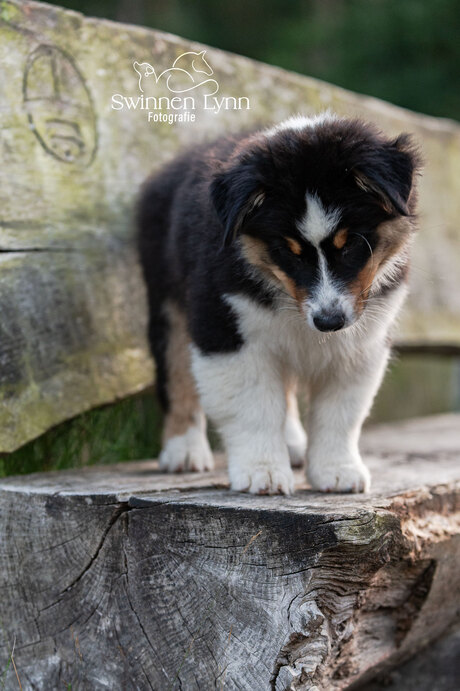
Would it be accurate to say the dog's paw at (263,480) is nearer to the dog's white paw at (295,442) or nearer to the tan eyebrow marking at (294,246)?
the tan eyebrow marking at (294,246)

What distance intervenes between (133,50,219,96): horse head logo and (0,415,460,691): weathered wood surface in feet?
7.56

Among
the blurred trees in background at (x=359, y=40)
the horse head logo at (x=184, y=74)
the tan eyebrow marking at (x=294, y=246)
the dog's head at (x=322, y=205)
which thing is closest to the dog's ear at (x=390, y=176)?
the dog's head at (x=322, y=205)

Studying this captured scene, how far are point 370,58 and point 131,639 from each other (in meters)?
13.4

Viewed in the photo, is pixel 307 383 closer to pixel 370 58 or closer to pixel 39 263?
pixel 39 263

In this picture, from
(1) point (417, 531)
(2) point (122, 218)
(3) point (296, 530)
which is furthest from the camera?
(2) point (122, 218)

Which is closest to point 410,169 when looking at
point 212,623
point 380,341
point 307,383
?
point 380,341

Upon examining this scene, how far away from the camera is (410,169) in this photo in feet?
10.1

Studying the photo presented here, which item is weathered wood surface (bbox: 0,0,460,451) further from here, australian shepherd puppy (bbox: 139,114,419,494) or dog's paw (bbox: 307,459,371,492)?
dog's paw (bbox: 307,459,371,492)

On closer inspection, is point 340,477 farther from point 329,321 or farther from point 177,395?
point 177,395

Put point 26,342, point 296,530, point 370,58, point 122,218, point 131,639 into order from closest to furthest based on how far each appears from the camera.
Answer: point 296,530
point 131,639
point 26,342
point 122,218
point 370,58

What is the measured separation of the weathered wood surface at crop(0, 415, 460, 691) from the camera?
263 cm

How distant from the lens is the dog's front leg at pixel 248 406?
3295 mm

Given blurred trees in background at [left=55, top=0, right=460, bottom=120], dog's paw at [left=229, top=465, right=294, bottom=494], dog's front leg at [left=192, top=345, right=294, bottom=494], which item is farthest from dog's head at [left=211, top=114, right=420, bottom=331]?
blurred trees in background at [left=55, top=0, right=460, bottom=120]

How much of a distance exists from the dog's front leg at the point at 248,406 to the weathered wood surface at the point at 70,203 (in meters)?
0.80
